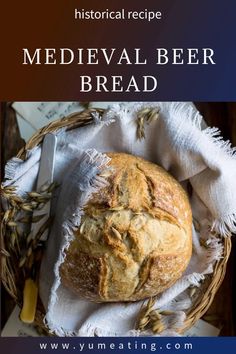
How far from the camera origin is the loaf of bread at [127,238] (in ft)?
2.48

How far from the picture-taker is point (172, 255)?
767 mm

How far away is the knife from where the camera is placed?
81cm

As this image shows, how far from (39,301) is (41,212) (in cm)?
14

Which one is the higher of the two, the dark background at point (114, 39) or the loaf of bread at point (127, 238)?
the dark background at point (114, 39)

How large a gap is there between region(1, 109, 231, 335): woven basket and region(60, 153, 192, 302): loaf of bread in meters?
0.08

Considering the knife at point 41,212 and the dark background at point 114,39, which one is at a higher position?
the dark background at point 114,39

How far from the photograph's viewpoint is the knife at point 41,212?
81cm

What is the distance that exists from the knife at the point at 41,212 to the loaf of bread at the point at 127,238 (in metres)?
0.07

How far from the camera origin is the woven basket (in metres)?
0.82

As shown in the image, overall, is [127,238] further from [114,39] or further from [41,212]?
[114,39]

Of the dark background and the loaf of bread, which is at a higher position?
the dark background

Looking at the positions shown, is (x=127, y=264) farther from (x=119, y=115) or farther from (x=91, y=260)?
(x=119, y=115)

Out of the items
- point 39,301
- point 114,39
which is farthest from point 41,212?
point 114,39
